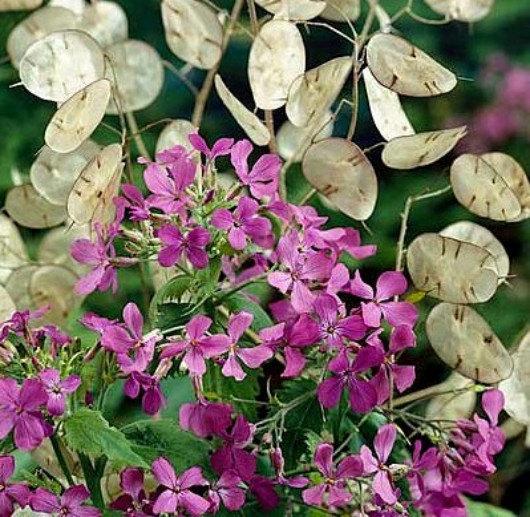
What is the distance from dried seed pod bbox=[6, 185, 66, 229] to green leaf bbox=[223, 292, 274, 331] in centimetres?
17

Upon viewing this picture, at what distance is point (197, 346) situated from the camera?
612 millimetres

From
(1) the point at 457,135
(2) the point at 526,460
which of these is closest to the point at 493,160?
(1) the point at 457,135

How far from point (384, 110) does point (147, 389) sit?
22cm

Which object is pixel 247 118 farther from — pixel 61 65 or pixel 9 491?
pixel 9 491

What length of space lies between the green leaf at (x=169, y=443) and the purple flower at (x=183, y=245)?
0.10 m

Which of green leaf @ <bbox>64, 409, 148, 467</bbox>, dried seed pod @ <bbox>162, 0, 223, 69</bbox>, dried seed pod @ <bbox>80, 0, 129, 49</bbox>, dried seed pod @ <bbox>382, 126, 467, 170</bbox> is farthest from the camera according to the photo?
dried seed pod @ <bbox>80, 0, 129, 49</bbox>

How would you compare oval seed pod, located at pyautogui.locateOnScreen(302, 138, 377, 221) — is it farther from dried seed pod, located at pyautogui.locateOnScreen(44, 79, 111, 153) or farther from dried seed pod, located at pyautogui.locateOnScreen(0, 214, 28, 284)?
dried seed pod, located at pyautogui.locateOnScreen(0, 214, 28, 284)

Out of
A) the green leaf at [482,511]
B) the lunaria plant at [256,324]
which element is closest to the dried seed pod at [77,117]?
the lunaria plant at [256,324]

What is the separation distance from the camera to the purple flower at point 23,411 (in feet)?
1.93

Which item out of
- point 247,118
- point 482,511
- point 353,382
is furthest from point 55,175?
point 482,511

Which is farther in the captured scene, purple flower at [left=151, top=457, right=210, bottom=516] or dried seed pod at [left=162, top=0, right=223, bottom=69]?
→ dried seed pod at [left=162, top=0, right=223, bottom=69]

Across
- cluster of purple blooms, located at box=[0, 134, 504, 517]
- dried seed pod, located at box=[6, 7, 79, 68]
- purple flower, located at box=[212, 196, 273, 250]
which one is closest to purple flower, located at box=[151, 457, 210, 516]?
cluster of purple blooms, located at box=[0, 134, 504, 517]

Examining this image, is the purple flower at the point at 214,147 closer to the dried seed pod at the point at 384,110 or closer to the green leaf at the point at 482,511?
the dried seed pod at the point at 384,110

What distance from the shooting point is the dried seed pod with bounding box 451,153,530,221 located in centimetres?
72
